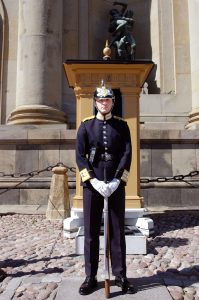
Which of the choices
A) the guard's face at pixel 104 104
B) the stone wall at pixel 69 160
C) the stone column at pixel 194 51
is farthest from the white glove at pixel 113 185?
the stone column at pixel 194 51

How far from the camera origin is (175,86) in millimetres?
12891

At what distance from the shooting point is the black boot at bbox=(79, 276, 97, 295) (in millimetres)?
A: 3240

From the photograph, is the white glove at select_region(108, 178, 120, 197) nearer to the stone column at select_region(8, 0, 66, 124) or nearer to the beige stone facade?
the beige stone facade

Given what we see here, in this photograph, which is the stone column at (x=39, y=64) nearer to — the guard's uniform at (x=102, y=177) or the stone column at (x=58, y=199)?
the stone column at (x=58, y=199)

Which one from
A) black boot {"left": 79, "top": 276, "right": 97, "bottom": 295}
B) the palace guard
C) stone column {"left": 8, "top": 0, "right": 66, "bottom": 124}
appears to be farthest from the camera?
stone column {"left": 8, "top": 0, "right": 66, "bottom": 124}

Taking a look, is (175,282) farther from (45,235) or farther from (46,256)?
(45,235)

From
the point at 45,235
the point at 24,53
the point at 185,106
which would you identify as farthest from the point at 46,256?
the point at 185,106

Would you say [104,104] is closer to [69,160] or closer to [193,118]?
[69,160]

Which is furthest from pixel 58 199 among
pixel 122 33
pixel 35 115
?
pixel 122 33

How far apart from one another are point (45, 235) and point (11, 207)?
11.2 ft

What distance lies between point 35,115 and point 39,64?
1762 mm

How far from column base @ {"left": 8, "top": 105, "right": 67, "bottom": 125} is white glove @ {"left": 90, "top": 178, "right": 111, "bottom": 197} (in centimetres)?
772

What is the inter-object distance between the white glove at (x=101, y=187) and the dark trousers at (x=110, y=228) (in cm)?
12

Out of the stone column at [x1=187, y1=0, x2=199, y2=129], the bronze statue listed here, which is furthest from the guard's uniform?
the bronze statue
